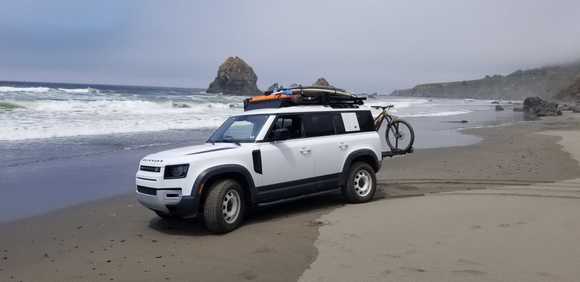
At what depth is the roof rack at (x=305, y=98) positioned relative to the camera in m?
8.49

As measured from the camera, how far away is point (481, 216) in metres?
7.26

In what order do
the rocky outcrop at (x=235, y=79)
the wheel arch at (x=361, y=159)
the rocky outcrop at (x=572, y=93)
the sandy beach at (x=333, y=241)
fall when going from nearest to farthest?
1. the sandy beach at (x=333, y=241)
2. the wheel arch at (x=361, y=159)
3. the rocky outcrop at (x=572, y=93)
4. the rocky outcrop at (x=235, y=79)

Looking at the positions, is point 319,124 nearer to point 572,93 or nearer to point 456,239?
point 456,239

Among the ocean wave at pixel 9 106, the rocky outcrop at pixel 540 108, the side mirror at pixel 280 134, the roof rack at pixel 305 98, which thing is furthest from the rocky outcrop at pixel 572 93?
the side mirror at pixel 280 134

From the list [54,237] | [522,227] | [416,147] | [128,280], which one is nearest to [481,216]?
[522,227]

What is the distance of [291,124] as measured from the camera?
8.20 metres

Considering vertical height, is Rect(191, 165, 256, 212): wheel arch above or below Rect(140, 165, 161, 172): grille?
below

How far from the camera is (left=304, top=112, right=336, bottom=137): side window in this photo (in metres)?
8.37

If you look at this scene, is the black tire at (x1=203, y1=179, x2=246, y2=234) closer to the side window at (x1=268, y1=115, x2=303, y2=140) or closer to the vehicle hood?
the vehicle hood

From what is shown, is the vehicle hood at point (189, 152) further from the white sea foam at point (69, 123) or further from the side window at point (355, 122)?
the white sea foam at point (69, 123)

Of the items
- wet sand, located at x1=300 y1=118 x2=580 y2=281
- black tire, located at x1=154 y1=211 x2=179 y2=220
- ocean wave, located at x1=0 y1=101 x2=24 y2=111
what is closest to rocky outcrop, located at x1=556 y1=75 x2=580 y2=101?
ocean wave, located at x1=0 y1=101 x2=24 y2=111

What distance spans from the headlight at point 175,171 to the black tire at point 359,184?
297 cm

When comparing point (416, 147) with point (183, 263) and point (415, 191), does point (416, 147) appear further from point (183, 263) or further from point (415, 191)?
point (183, 263)

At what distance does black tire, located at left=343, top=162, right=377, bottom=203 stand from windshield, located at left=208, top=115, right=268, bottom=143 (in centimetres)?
184
